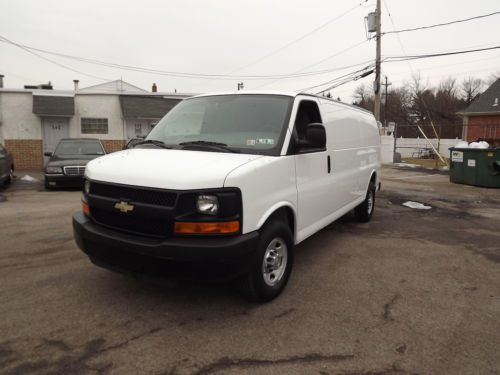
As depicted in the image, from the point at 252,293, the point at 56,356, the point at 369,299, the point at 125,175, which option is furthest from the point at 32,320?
the point at 369,299

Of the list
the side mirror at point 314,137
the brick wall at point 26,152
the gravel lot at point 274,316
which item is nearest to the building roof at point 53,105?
the brick wall at point 26,152

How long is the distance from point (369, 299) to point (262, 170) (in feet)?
5.69

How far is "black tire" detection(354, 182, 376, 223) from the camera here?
7027 millimetres

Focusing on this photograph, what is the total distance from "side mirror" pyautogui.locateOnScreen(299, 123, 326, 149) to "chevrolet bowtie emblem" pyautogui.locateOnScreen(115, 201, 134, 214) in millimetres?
1821

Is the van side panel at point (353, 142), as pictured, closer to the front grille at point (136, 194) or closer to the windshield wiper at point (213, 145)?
the windshield wiper at point (213, 145)

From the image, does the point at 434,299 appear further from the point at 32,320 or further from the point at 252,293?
the point at 32,320

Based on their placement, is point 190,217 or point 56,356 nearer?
point 56,356

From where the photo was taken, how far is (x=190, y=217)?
3.05 m

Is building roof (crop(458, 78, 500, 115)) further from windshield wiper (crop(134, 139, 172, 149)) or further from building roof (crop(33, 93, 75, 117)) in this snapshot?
windshield wiper (crop(134, 139, 172, 149))

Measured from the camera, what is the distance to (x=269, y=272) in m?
3.76

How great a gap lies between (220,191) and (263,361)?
1298 mm

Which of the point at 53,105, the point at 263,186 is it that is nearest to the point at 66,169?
the point at 53,105

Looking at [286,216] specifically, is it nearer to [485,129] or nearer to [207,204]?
[207,204]

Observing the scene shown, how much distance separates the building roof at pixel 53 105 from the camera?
1688 centimetres
